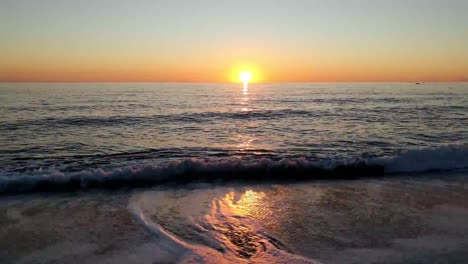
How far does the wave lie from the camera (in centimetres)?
970

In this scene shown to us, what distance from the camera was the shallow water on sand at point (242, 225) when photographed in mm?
5457

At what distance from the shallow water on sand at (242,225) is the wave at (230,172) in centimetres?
88

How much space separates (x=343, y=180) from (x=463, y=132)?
12826 mm

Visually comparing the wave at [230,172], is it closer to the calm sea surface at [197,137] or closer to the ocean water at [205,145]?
the ocean water at [205,145]

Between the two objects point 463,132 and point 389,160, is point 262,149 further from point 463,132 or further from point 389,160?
point 463,132

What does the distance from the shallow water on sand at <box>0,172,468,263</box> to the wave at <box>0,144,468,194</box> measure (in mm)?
884

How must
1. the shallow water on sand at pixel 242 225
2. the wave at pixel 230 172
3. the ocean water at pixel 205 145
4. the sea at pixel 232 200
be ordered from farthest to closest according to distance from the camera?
the ocean water at pixel 205 145, the wave at pixel 230 172, the sea at pixel 232 200, the shallow water on sand at pixel 242 225

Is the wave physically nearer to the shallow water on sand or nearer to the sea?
the sea

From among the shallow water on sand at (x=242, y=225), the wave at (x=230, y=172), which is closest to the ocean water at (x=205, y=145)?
the wave at (x=230, y=172)

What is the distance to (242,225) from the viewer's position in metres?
6.62

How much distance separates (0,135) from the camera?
1758 centimetres

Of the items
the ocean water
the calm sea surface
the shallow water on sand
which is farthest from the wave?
the calm sea surface

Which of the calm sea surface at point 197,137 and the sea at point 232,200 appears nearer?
the sea at point 232,200

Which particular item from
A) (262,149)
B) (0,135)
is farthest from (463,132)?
(0,135)
